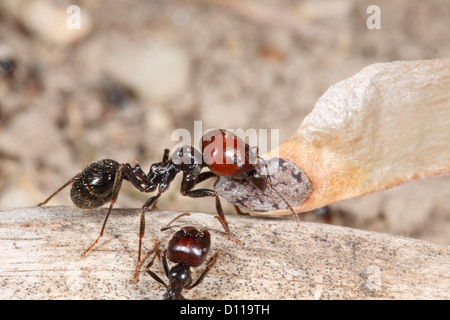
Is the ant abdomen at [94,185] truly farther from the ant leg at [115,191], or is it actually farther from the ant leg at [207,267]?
the ant leg at [207,267]

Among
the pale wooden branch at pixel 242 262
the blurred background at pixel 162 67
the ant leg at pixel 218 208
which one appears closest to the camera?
the pale wooden branch at pixel 242 262

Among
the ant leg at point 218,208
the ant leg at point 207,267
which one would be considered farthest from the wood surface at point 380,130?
the ant leg at point 207,267

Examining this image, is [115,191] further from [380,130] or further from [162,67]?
[162,67]

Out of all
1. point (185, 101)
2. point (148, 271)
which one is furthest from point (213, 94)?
point (148, 271)

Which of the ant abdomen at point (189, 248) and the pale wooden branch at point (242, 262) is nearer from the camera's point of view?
the pale wooden branch at point (242, 262)

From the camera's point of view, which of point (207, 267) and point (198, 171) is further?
point (198, 171)

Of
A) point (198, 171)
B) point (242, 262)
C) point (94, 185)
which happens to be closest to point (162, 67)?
point (198, 171)

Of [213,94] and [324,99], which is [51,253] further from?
[213,94]
